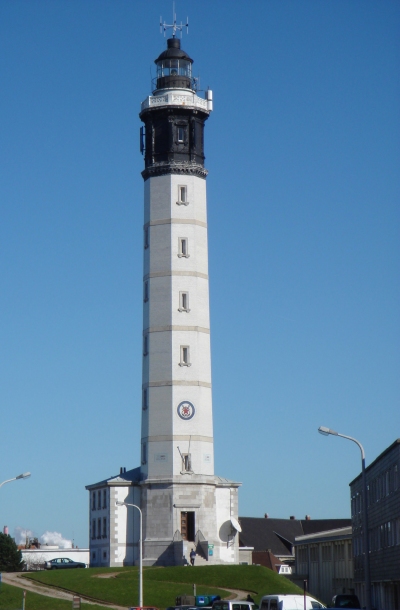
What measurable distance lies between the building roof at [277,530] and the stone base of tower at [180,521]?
123 ft

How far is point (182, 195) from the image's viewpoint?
8588cm

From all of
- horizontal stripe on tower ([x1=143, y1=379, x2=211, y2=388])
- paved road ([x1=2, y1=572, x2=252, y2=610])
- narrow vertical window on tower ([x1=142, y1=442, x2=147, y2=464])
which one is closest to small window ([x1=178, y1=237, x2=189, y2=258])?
horizontal stripe on tower ([x1=143, y1=379, x2=211, y2=388])

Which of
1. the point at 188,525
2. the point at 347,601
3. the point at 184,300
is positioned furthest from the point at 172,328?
the point at 347,601

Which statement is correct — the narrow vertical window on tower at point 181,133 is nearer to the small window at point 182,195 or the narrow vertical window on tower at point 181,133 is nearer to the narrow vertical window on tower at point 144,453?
the small window at point 182,195

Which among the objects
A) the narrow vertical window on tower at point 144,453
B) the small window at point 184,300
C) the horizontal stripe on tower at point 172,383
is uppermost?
the small window at point 184,300

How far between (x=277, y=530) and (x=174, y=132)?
55.9 meters

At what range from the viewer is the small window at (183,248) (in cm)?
8456

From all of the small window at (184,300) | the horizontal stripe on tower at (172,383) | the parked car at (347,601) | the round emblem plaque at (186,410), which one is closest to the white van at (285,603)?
the parked car at (347,601)

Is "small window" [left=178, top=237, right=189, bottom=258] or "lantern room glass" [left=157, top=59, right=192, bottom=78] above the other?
"lantern room glass" [left=157, top=59, right=192, bottom=78]

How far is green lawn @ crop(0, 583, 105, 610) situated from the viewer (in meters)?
62.3

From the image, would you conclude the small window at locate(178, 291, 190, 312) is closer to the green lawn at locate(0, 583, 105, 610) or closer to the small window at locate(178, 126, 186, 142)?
the small window at locate(178, 126, 186, 142)

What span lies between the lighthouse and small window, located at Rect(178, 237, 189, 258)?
76mm

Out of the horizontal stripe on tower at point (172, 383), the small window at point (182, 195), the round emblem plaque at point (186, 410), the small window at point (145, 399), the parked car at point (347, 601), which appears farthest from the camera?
the small window at point (182, 195)

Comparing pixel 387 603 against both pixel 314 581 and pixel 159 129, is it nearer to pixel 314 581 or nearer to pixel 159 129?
pixel 314 581
